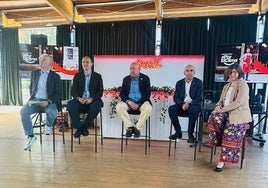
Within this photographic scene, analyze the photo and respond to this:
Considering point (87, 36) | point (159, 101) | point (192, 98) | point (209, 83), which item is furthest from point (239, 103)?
point (87, 36)

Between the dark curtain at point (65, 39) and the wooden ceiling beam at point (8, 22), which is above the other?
the wooden ceiling beam at point (8, 22)

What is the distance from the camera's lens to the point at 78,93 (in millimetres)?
3447

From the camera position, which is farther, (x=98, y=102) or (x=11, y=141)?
(x=11, y=141)

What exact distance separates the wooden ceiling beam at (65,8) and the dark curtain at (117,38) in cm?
40

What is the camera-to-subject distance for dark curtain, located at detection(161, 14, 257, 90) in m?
5.32

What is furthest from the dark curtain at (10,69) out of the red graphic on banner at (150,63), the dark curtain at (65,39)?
the red graphic on banner at (150,63)

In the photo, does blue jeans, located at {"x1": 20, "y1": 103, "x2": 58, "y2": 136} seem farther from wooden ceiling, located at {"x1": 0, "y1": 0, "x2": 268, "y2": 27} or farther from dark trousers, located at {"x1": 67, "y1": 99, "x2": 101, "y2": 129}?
wooden ceiling, located at {"x1": 0, "y1": 0, "x2": 268, "y2": 27}

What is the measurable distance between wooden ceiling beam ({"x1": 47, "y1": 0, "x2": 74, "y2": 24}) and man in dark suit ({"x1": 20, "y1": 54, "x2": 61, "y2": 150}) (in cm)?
234

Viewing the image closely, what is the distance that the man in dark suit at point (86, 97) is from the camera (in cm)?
325

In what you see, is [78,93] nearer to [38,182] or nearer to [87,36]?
[38,182]

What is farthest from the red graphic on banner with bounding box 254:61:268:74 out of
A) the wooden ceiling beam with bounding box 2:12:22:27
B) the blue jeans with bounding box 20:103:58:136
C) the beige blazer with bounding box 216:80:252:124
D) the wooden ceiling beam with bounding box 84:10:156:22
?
the wooden ceiling beam with bounding box 2:12:22:27

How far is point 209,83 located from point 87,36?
3451mm

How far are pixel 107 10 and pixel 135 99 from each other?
11.7 feet

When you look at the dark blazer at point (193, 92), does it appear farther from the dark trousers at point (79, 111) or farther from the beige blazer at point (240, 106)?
the dark trousers at point (79, 111)
